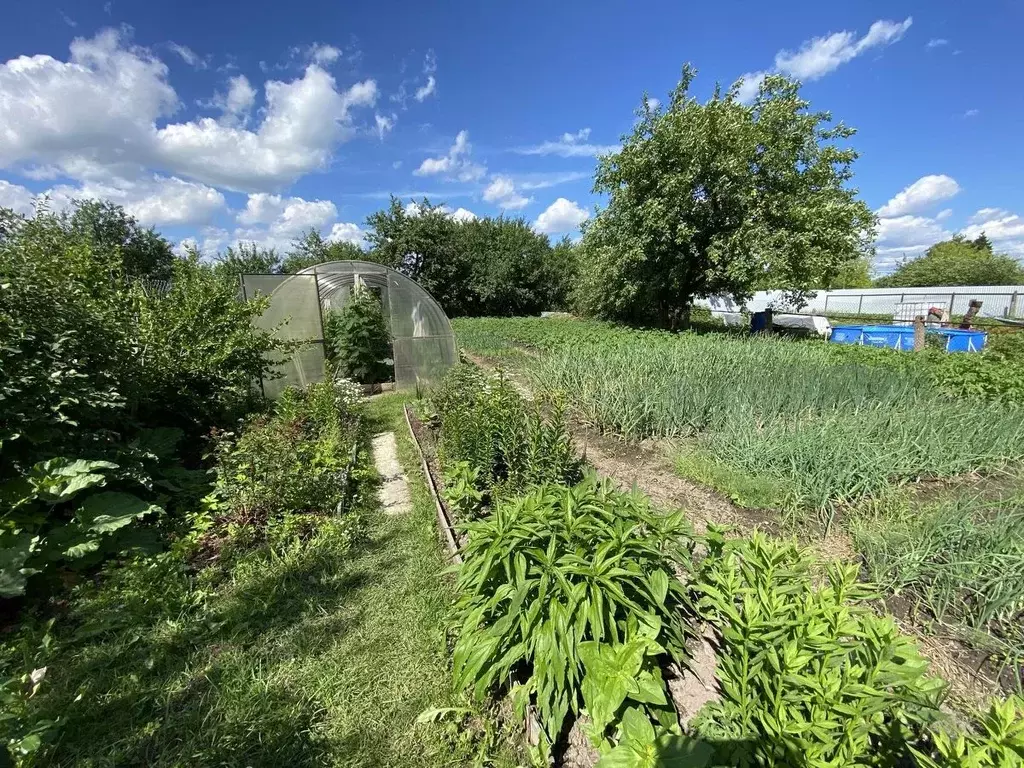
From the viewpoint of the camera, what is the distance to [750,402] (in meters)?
4.94

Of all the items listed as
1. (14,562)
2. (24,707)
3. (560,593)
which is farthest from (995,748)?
(14,562)

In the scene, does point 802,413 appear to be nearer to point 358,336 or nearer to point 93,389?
point 93,389

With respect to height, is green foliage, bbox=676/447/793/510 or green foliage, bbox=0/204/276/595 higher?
green foliage, bbox=0/204/276/595

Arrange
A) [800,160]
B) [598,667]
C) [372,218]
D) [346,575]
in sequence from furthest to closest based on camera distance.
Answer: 1. [372,218]
2. [800,160]
3. [346,575]
4. [598,667]

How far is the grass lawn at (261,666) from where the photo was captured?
6.08 ft

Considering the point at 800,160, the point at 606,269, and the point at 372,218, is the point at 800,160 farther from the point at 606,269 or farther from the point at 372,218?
the point at 372,218

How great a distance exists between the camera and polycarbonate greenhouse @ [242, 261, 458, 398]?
23.4 feet

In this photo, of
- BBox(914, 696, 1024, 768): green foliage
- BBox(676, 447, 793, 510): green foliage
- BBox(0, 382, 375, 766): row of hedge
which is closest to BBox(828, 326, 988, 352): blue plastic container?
BBox(676, 447, 793, 510): green foliage

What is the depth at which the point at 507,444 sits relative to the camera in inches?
141

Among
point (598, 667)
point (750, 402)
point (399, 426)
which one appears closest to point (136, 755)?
point (598, 667)

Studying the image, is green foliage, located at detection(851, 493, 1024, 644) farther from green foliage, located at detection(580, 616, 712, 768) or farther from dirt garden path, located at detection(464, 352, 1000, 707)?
green foliage, located at detection(580, 616, 712, 768)

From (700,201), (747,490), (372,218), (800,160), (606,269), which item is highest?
(372,218)

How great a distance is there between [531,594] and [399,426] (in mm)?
5320

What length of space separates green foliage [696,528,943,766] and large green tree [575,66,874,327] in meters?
12.7
